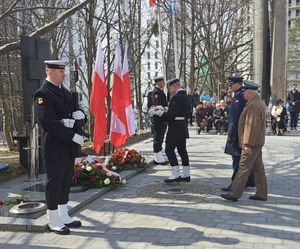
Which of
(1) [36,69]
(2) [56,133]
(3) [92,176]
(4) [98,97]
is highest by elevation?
(1) [36,69]

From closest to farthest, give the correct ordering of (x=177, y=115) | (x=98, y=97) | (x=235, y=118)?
(x=235, y=118), (x=177, y=115), (x=98, y=97)

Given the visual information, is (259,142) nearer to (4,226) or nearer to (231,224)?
(231,224)

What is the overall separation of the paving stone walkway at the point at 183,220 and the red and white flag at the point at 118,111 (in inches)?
37.0

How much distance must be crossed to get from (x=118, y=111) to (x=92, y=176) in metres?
1.96

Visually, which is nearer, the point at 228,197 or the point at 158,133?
the point at 228,197

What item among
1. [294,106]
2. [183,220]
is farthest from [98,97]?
[294,106]

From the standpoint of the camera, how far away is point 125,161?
9602mm

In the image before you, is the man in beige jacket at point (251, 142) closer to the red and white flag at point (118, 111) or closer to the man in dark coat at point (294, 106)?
the red and white flag at point (118, 111)

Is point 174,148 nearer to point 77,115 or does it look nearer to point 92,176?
point 92,176

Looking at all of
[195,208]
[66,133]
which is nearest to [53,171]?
[66,133]

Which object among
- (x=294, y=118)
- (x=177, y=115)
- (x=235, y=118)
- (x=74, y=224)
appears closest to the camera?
(x=74, y=224)

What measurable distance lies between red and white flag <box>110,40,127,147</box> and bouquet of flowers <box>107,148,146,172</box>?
1.24ft

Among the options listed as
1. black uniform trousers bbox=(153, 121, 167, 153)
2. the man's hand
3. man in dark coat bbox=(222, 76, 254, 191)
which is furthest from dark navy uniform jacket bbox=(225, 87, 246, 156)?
black uniform trousers bbox=(153, 121, 167, 153)

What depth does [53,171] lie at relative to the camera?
5492mm
